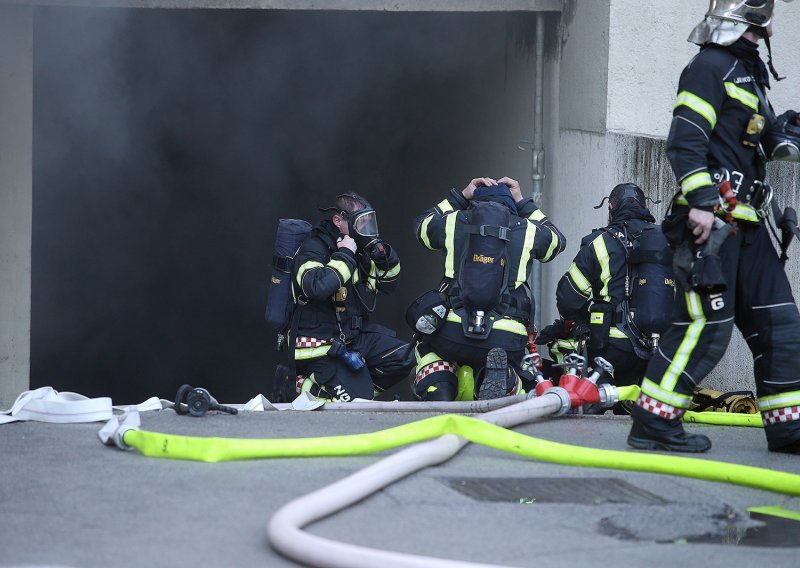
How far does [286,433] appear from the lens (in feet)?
16.2

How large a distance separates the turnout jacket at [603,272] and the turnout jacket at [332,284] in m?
1.10

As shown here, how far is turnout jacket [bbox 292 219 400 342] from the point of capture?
6.80 meters

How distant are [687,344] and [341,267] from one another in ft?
9.13

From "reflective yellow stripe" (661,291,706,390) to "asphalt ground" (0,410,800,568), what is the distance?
1.20ft

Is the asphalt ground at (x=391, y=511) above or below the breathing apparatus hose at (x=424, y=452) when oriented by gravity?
below

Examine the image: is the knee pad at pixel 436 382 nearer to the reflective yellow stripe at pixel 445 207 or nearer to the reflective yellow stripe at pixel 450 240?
the reflective yellow stripe at pixel 450 240

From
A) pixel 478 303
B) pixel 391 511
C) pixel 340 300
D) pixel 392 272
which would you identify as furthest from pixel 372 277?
pixel 391 511

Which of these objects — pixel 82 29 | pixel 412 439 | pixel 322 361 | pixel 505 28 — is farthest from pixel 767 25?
pixel 82 29

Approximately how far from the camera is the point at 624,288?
696 cm

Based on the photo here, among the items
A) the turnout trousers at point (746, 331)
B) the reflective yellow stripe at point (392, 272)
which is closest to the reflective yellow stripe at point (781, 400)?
the turnout trousers at point (746, 331)

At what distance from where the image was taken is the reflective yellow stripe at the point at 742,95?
176 inches

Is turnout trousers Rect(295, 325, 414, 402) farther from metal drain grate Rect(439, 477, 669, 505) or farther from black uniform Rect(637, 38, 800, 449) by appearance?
metal drain grate Rect(439, 477, 669, 505)

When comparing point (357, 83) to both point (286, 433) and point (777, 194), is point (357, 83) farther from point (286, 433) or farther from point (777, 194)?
point (286, 433)

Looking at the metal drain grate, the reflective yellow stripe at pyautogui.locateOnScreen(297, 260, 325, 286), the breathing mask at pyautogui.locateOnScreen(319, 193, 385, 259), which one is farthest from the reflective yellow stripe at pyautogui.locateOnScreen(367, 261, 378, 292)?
the metal drain grate
